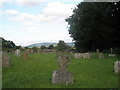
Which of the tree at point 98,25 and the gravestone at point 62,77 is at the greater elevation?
the tree at point 98,25

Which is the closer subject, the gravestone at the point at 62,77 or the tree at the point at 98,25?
the gravestone at the point at 62,77

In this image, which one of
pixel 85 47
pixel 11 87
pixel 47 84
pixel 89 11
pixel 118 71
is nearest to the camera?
pixel 11 87

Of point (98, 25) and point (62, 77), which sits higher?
point (98, 25)

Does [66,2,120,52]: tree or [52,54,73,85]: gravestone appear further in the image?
[66,2,120,52]: tree

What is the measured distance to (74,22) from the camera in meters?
51.0

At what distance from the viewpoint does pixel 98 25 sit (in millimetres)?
46594

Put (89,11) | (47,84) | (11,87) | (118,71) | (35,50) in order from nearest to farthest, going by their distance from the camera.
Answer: (11,87), (47,84), (118,71), (89,11), (35,50)

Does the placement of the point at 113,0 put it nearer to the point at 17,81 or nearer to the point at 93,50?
the point at 93,50

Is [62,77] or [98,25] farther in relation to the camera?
[98,25]

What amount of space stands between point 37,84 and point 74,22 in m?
37.9

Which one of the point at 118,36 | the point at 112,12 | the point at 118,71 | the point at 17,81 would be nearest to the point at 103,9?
the point at 112,12

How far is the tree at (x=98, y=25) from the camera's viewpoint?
152ft

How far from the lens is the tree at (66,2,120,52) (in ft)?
152

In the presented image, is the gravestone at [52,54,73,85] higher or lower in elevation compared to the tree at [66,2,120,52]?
lower
